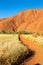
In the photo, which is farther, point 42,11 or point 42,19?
point 42,11

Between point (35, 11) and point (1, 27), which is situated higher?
point (35, 11)

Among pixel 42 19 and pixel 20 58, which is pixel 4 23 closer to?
pixel 42 19

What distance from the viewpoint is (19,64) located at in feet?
46.3

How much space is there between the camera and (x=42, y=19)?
118438 millimetres

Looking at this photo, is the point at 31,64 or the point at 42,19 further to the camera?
the point at 42,19

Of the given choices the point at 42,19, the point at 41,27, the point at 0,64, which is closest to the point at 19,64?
the point at 0,64

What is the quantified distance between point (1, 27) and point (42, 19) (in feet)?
82.1

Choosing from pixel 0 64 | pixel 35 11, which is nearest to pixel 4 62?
pixel 0 64

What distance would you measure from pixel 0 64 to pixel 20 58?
3.05 meters

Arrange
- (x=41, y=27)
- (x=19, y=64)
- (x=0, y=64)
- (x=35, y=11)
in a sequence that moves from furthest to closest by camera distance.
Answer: (x=35, y=11)
(x=41, y=27)
(x=19, y=64)
(x=0, y=64)

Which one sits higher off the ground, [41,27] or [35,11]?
[35,11]

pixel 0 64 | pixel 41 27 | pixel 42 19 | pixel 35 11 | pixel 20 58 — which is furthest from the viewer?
pixel 35 11

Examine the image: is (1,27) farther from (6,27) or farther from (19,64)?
(19,64)

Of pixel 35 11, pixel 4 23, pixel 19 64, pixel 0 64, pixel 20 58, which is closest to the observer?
pixel 0 64
